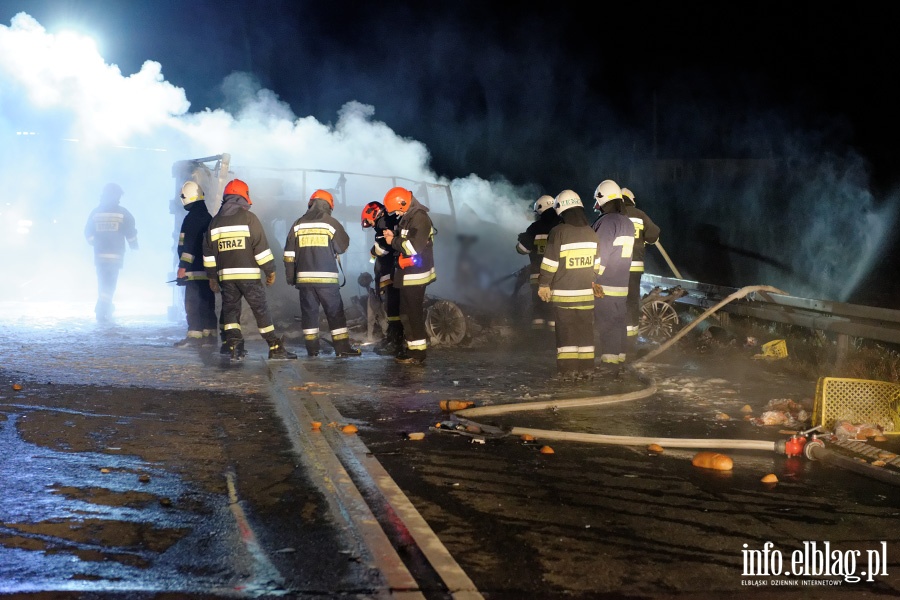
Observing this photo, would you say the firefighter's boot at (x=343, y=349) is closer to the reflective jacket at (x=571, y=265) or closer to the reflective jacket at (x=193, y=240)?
the reflective jacket at (x=193, y=240)

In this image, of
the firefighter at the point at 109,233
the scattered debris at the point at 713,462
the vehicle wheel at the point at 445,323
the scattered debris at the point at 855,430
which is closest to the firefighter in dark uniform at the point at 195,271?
the vehicle wheel at the point at 445,323

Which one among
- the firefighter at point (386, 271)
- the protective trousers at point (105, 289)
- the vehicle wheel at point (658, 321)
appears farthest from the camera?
the protective trousers at point (105, 289)

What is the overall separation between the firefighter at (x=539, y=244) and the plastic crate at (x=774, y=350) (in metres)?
2.83

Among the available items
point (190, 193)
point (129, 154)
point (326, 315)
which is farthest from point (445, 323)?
point (129, 154)

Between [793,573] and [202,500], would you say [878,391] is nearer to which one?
[793,573]

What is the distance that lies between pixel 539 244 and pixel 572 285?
322cm

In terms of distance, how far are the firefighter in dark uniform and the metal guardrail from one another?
6.85 m

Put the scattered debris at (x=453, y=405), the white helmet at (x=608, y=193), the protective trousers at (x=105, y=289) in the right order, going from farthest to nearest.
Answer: the protective trousers at (x=105, y=289)
the white helmet at (x=608, y=193)
the scattered debris at (x=453, y=405)

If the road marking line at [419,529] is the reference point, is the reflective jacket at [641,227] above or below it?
above

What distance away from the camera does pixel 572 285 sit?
341 inches

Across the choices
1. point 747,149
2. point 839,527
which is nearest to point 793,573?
point 839,527

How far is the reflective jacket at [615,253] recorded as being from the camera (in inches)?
364

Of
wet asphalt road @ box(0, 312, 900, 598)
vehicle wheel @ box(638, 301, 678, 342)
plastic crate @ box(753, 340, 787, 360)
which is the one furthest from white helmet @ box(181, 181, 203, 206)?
plastic crate @ box(753, 340, 787, 360)

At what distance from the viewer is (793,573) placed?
3.51m
